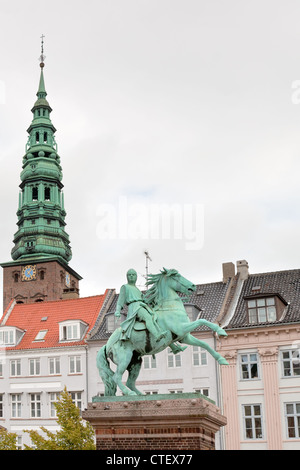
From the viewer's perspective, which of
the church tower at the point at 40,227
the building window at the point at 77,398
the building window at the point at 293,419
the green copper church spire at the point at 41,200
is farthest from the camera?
the church tower at the point at 40,227

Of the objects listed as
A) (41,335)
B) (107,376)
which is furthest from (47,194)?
(107,376)

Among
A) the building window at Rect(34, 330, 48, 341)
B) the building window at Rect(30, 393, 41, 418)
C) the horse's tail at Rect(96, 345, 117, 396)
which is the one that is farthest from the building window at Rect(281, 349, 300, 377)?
the horse's tail at Rect(96, 345, 117, 396)

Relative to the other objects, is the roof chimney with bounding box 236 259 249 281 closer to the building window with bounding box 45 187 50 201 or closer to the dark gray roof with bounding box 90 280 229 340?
the dark gray roof with bounding box 90 280 229 340

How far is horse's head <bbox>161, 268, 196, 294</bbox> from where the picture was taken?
1670 cm

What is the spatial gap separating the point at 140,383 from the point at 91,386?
3.21 metres

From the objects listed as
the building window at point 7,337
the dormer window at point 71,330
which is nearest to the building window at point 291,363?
the dormer window at point 71,330

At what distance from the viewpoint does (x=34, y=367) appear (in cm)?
4744

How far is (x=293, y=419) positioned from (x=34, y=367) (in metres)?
17.2

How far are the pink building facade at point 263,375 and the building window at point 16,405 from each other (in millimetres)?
13664

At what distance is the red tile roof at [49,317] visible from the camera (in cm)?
4841

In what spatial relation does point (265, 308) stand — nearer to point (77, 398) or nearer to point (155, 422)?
point (77, 398)

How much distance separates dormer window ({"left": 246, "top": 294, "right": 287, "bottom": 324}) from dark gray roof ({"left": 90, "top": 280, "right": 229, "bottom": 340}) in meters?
2.65

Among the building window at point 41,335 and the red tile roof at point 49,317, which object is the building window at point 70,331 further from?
the building window at point 41,335

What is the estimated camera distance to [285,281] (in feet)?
149
